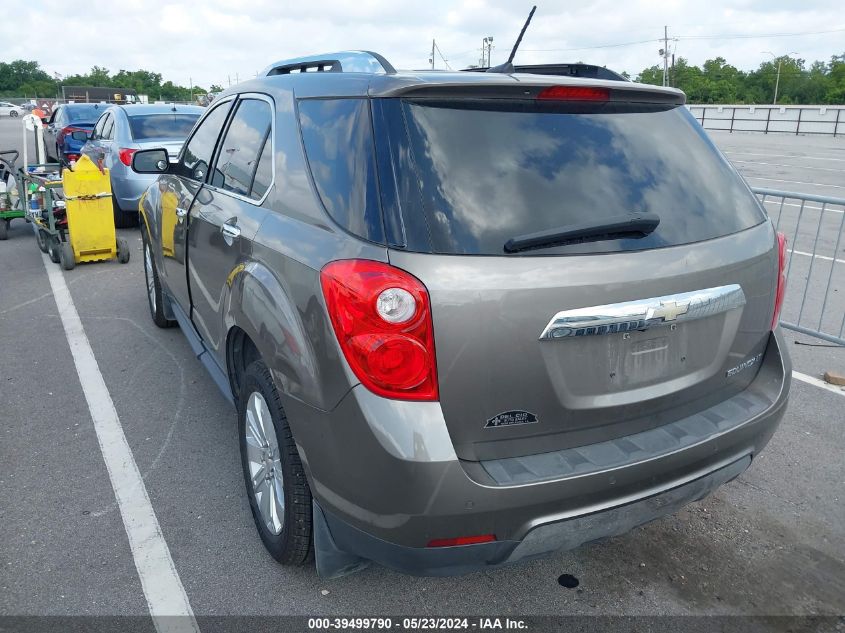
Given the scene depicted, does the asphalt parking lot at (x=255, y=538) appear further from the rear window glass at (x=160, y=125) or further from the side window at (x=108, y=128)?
the side window at (x=108, y=128)

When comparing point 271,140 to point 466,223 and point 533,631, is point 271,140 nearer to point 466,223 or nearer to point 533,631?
point 466,223

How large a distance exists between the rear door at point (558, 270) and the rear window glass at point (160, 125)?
28.0 ft

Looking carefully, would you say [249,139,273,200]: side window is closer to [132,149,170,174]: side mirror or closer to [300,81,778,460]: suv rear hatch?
[300,81,778,460]: suv rear hatch

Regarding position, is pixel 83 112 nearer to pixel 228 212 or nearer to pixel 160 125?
pixel 160 125

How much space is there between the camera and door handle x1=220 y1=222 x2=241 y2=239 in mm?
2984

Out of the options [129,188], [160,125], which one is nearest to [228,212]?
[129,188]

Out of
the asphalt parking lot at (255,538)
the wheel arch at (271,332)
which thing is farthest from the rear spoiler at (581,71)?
the asphalt parking lot at (255,538)

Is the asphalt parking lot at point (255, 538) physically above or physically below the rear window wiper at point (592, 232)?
below

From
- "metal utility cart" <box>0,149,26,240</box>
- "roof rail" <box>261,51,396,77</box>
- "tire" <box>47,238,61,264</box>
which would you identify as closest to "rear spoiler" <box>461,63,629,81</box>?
"roof rail" <box>261,51,396,77</box>

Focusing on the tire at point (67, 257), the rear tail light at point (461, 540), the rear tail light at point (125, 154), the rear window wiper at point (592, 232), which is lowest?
the tire at point (67, 257)

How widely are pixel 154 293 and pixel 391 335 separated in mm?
4125

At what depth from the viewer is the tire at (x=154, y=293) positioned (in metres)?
5.39

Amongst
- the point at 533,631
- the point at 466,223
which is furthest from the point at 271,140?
the point at 533,631

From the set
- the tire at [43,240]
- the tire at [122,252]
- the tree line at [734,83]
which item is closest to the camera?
the tire at [122,252]
